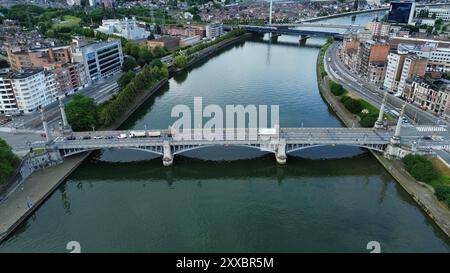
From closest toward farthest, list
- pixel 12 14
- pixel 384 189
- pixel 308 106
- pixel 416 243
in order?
pixel 416 243 → pixel 384 189 → pixel 308 106 → pixel 12 14

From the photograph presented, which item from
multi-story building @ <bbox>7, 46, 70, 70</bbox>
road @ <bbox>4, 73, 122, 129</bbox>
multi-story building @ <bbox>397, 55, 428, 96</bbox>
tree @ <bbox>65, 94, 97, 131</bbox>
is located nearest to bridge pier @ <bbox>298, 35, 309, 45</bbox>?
multi-story building @ <bbox>397, 55, 428, 96</bbox>

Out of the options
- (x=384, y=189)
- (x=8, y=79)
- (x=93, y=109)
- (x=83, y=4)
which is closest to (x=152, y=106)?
(x=93, y=109)

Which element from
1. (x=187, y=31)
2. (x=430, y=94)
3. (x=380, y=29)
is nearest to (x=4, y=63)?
(x=187, y=31)

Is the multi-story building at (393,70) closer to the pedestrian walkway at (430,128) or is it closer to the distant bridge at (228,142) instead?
the pedestrian walkway at (430,128)

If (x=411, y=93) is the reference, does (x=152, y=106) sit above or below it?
below

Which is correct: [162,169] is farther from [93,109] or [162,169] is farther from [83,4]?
[83,4]

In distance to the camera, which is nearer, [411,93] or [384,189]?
[384,189]

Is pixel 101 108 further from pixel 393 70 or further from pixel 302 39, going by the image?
pixel 302 39
